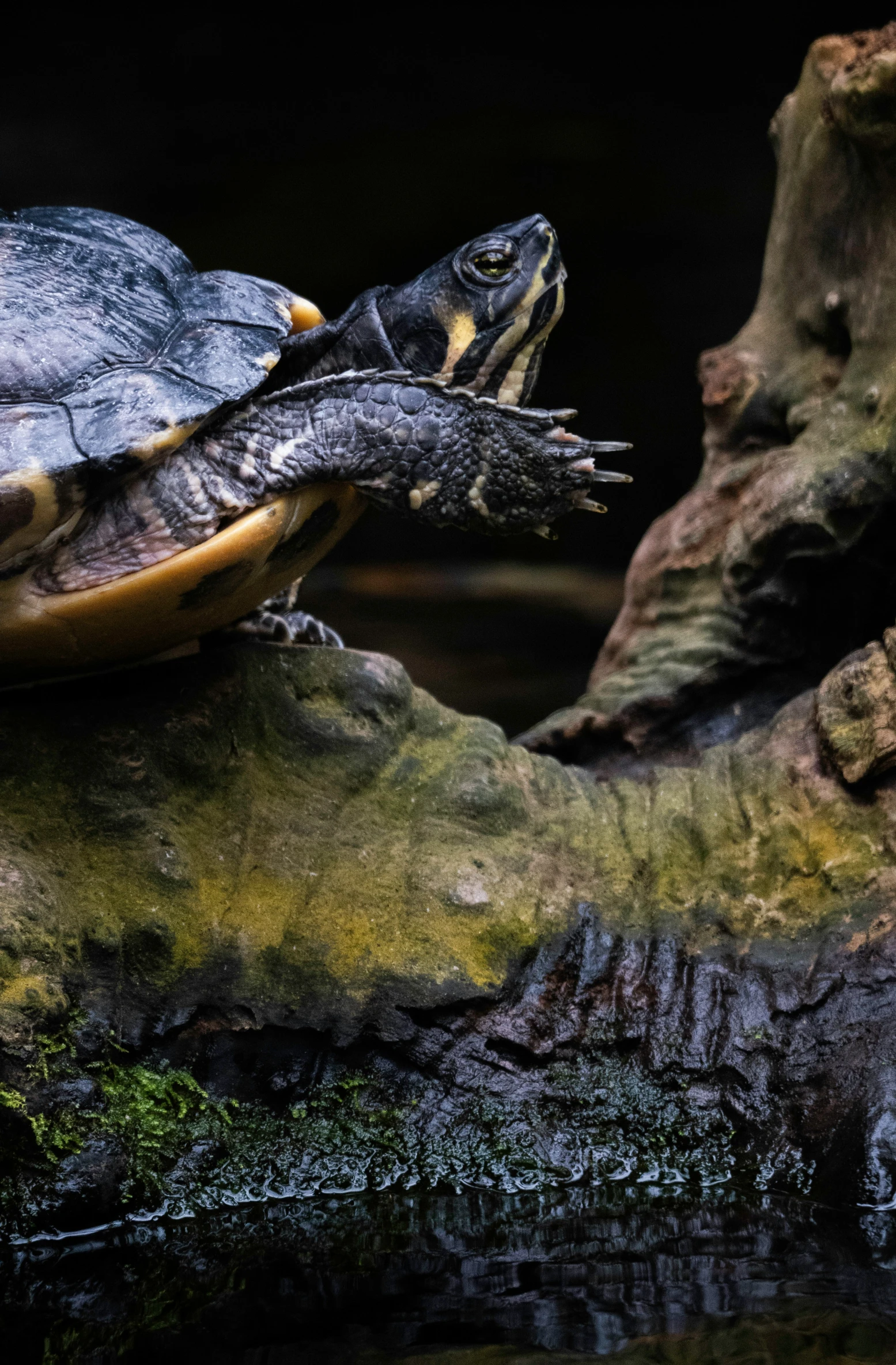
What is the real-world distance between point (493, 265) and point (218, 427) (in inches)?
20.9

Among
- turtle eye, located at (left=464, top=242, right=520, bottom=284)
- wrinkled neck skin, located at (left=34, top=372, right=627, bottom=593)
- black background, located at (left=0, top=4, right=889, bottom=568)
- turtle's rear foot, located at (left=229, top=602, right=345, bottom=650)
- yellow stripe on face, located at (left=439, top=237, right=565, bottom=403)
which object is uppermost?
black background, located at (left=0, top=4, right=889, bottom=568)

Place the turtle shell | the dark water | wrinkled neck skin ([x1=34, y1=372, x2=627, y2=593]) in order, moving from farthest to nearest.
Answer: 1. wrinkled neck skin ([x1=34, y1=372, x2=627, y2=593])
2. the turtle shell
3. the dark water

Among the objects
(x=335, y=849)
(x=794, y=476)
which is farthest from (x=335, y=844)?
(x=794, y=476)

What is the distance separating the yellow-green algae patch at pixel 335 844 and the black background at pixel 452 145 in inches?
150

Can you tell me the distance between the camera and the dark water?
41.8 inches

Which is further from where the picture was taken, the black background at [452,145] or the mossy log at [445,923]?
the black background at [452,145]

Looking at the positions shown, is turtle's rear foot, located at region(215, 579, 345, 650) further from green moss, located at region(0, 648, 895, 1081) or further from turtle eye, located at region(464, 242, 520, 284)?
turtle eye, located at region(464, 242, 520, 284)

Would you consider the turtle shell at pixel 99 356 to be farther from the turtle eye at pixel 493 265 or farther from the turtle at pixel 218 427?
the turtle eye at pixel 493 265

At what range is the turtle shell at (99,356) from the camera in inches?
56.1

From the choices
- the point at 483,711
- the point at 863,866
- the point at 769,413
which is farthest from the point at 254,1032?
the point at 483,711

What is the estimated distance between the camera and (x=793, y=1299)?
3.65 ft

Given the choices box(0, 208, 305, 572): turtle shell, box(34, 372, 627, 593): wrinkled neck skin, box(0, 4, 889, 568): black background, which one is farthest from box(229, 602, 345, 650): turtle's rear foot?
box(0, 4, 889, 568): black background

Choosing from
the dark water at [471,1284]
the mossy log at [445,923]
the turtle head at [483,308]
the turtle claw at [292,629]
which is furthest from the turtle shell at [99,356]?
the dark water at [471,1284]

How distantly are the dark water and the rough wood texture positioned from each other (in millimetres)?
1275
